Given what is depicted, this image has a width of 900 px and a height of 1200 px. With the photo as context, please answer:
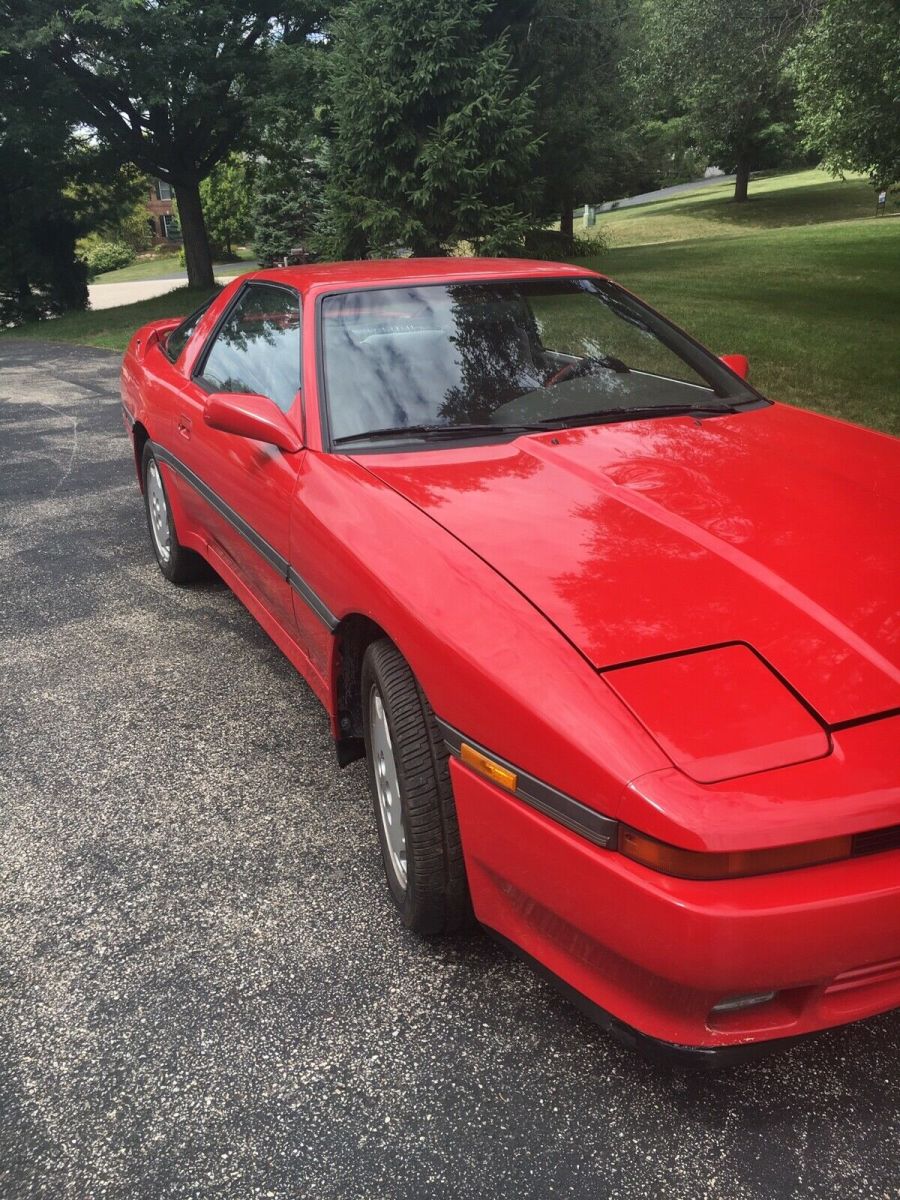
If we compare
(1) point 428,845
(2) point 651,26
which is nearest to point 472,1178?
(1) point 428,845

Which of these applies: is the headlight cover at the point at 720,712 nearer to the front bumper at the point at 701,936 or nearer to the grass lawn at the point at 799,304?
the front bumper at the point at 701,936

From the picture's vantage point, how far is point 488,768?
1.90m

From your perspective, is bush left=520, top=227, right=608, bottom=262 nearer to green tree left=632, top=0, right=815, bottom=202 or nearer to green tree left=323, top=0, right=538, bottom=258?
green tree left=632, top=0, right=815, bottom=202

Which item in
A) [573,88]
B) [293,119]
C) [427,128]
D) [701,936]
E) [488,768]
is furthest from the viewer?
[573,88]

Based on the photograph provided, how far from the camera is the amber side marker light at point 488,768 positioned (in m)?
1.84

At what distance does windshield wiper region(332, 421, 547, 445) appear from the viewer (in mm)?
2832

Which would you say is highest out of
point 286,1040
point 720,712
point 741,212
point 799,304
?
point 741,212

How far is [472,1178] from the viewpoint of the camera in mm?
1753

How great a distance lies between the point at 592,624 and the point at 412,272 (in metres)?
1.94

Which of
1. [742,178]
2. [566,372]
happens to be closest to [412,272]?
[566,372]

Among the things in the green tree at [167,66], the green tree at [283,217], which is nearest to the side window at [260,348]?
the green tree at [167,66]

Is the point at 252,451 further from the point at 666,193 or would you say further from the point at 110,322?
the point at 666,193

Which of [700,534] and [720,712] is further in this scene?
[700,534]

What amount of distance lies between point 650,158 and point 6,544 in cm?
4758
